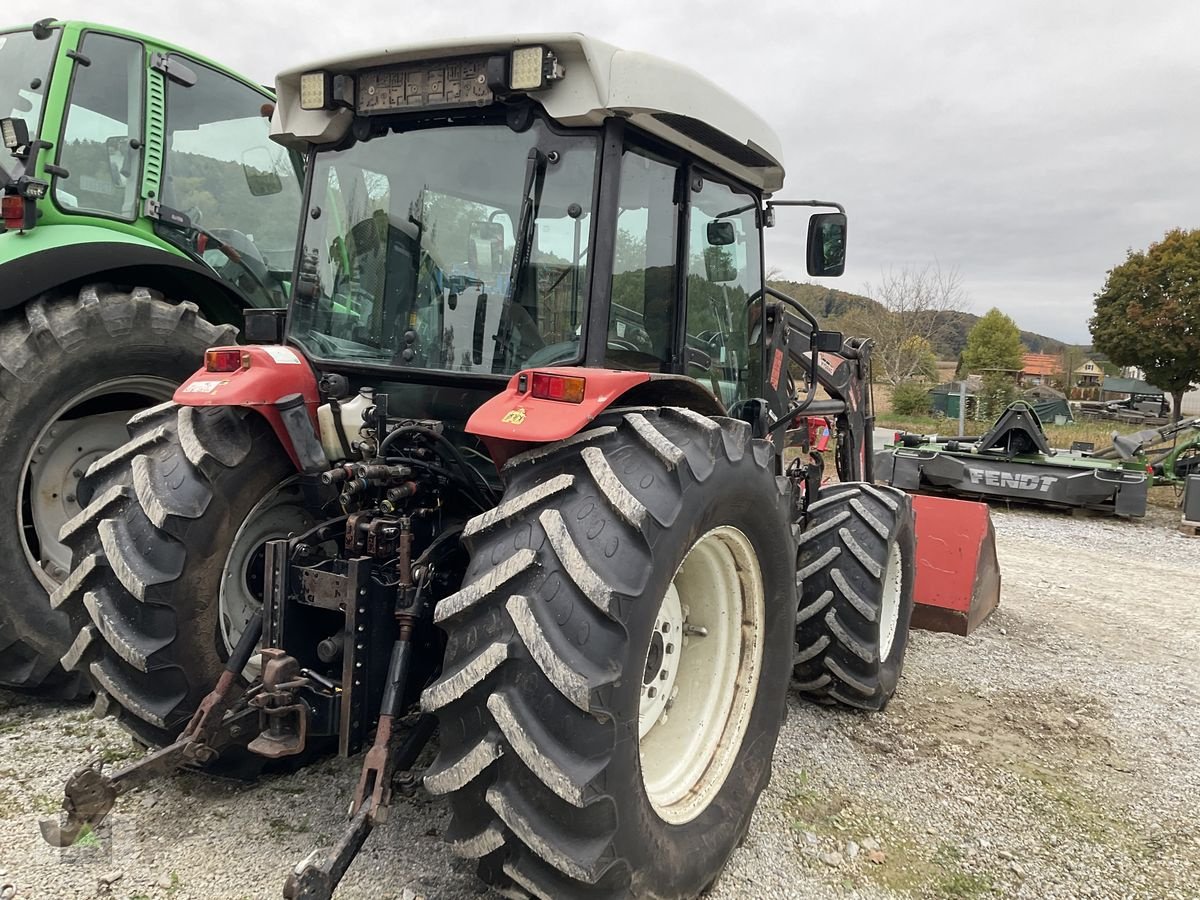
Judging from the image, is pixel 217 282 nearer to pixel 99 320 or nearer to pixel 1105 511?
pixel 99 320

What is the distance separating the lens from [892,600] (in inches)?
167

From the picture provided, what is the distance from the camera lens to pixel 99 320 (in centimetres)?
354

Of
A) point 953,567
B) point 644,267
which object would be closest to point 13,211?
point 644,267

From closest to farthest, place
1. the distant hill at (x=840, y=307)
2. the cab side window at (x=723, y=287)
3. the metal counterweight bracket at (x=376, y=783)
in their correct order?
1. the metal counterweight bracket at (x=376, y=783)
2. the cab side window at (x=723, y=287)
3. the distant hill at (x=840, y=307)

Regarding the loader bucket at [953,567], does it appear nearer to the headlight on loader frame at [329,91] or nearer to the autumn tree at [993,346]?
the headlight on loader frame at [329,91]

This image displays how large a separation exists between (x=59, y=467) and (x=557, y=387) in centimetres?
269

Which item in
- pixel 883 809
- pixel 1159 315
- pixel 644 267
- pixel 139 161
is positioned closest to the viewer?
pixel 644 267

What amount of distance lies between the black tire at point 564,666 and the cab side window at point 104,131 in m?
2.94


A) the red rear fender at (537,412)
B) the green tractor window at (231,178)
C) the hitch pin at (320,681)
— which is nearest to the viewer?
the red rear fender at (537,412)

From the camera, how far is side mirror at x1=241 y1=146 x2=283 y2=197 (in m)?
4.55

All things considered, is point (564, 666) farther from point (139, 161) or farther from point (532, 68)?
point (139, 161)

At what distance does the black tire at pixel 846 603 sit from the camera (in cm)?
363

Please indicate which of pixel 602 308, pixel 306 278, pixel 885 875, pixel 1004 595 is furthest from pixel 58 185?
pixel 1004 595

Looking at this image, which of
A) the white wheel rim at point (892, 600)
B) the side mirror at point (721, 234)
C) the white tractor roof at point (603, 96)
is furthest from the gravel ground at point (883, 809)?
the white tractor roof at point (603, 96)
